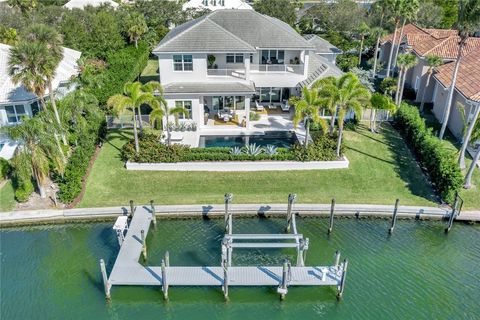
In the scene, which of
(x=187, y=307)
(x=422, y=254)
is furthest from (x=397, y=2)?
(x=187, y=307)

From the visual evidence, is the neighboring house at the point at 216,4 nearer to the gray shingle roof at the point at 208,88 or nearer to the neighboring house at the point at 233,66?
the neighboring house at the point at 233,66

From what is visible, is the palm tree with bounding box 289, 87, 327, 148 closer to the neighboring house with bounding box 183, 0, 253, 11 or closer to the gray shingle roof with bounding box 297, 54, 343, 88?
the gray shingle roof with bounding box 297, 54, 343, 88

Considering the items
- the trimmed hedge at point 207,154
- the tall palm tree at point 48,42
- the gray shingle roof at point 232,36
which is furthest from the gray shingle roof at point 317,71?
the tall palm tree at point 48,42

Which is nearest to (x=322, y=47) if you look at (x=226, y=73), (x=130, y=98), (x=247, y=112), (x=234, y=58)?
(x=234, y=58)

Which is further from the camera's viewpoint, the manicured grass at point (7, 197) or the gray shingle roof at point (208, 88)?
the gray shingle roof at point (208, 88)

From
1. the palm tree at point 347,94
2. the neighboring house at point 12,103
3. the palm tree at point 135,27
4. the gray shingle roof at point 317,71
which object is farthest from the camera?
the palm tree at point 135,27

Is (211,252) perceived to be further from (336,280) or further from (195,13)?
(195,13)

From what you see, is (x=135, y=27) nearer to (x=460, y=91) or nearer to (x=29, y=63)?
(x=29, y=63)
